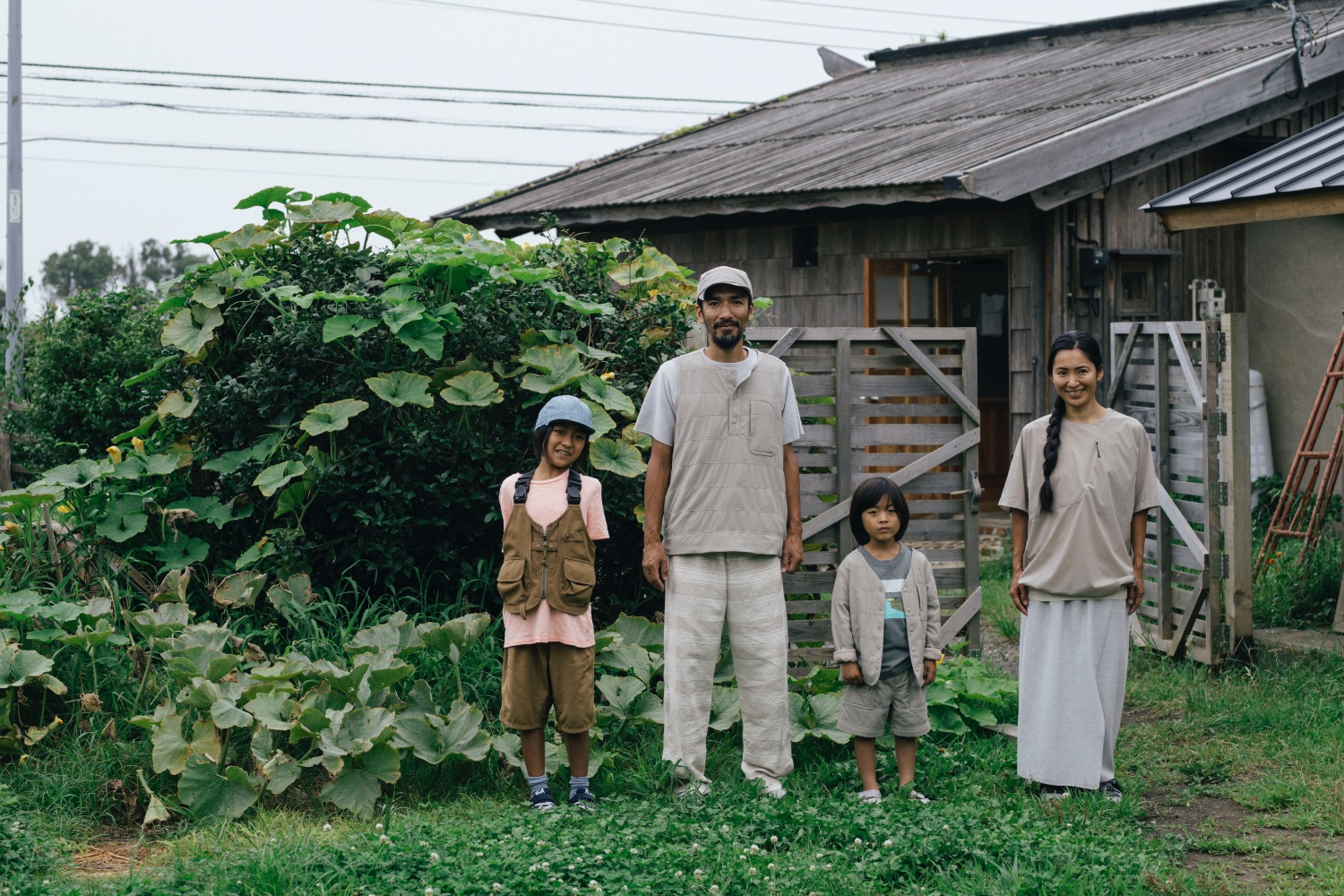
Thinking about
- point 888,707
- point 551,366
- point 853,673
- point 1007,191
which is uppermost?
point 1007,191

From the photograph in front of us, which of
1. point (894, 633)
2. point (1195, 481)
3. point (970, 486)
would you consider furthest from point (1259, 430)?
point (894, 633)

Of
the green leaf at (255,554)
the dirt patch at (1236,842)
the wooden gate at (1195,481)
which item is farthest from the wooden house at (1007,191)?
the green leaf at (255,554)

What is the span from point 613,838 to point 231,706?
61.6 inches

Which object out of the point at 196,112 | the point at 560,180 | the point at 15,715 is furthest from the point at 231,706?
the point at 196,112

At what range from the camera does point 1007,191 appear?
921 centimetres

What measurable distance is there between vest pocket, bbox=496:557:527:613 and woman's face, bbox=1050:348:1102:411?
2078mm

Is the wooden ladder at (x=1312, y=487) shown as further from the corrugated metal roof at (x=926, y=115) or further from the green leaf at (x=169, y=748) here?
the green leaf at (x=169, y=748)

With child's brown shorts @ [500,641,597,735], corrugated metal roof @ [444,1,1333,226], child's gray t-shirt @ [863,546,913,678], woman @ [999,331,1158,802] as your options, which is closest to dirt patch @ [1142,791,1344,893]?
woman @ [999,331,1158,802]

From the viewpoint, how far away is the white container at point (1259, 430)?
11.0 meters

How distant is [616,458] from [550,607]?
140cm

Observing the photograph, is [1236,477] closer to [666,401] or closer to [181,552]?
[666,401]

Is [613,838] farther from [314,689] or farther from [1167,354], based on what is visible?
[1167,354]

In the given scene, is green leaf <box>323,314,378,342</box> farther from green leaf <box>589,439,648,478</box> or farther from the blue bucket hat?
the blue bucket hat

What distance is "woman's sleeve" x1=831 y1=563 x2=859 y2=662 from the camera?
5039 mm
